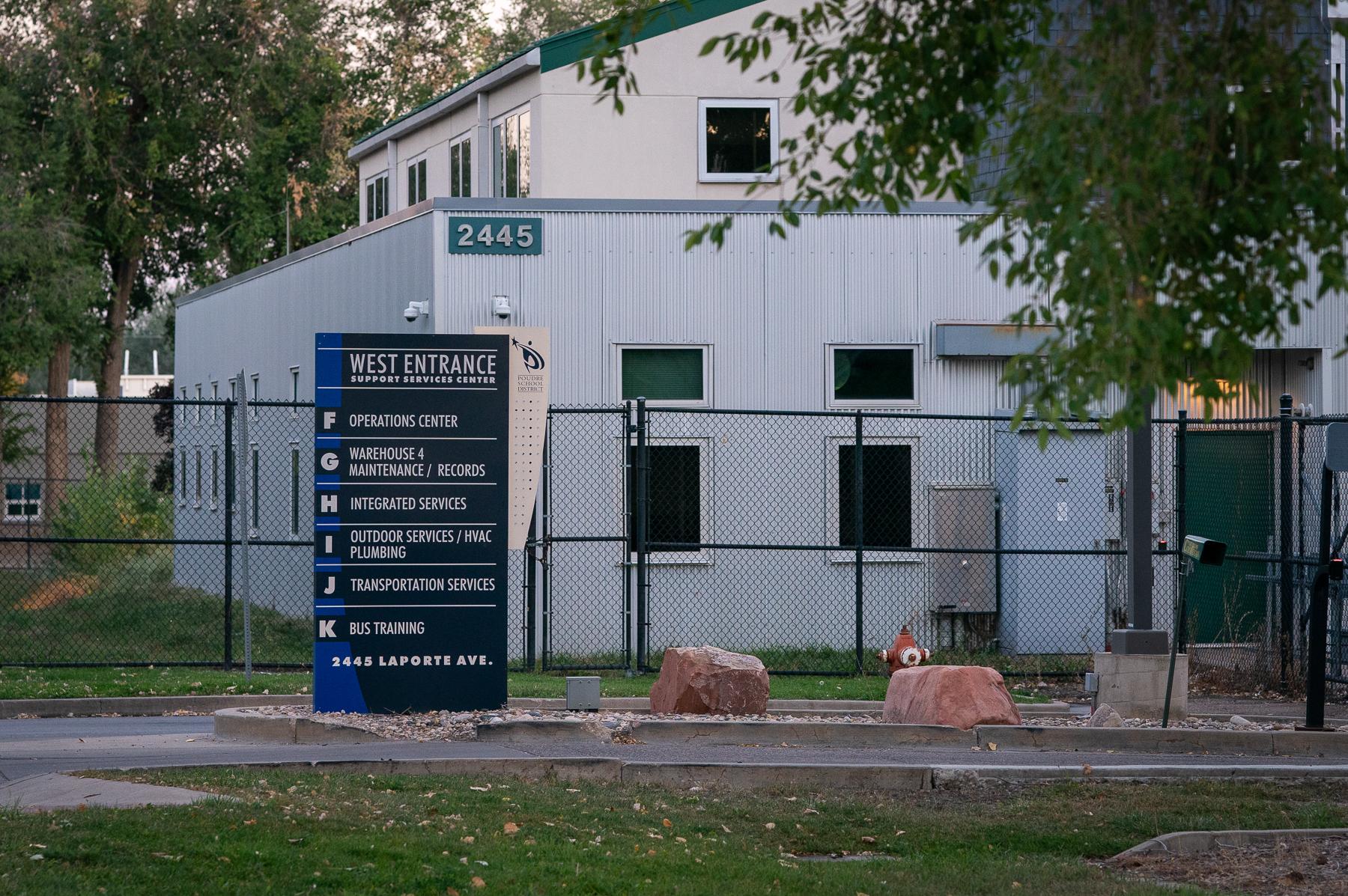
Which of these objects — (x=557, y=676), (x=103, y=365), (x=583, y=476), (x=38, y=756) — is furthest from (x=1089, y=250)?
(x=103, y=365)

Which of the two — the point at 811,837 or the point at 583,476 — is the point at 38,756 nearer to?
the point at 811,837

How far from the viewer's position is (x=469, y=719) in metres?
12.4

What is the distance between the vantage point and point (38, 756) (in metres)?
11.1

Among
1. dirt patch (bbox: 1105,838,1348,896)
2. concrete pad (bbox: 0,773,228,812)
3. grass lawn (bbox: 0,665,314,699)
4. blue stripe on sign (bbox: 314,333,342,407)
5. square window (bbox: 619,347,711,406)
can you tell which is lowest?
dirt patch (bbox: 1105,838,1348,896)

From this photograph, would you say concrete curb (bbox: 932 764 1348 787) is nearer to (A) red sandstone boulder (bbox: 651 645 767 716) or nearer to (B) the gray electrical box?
(A) red sandstone boulder (bbox: 651 645 767 716)

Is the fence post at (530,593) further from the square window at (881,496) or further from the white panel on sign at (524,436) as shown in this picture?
the square window at (881,496)

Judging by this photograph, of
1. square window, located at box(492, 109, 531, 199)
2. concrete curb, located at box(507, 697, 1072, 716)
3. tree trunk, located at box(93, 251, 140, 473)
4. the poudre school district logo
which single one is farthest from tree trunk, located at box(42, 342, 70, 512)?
concrete curb, located at box(507, 697, 1072, 716)

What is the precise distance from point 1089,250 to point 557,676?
1256 centimetres

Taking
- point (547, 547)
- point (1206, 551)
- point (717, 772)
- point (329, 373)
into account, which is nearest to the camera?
point (717, 772)

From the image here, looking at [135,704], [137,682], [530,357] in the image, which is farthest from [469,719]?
[530,357]

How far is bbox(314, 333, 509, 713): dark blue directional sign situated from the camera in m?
12.7

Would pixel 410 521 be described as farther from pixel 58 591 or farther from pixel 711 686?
pixel 58 591

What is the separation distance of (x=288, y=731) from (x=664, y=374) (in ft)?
30.4

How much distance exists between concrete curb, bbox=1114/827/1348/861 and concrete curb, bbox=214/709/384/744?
17.5 feet
